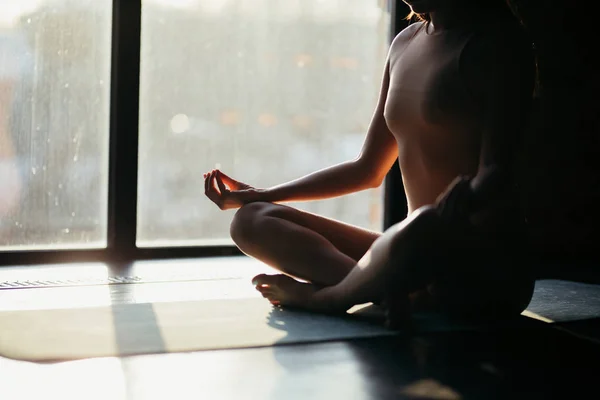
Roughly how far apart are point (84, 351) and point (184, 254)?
143cm

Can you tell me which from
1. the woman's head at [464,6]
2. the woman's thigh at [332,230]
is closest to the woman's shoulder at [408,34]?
the woman's head at [464,6]

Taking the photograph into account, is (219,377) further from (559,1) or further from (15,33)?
(559,1)

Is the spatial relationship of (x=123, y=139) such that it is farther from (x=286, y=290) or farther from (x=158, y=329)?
(x=158, y=329)

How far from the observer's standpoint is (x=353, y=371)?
1314 millimetres

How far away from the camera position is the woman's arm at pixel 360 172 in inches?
75.7

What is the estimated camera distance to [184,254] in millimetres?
2830

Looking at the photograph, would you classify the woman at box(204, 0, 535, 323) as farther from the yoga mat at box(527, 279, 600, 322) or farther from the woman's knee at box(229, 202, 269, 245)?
the yoga mat at box(527, 279, 600, 322)

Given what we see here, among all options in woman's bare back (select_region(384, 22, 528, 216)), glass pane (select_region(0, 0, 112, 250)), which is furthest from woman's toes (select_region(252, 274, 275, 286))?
glass pane (select_region(0, 0, 112, 250))

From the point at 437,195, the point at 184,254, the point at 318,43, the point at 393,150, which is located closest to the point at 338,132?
the point at 318,43

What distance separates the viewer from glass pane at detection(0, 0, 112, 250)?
2604mm

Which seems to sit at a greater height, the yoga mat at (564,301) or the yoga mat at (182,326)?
the yoga mat at (182,326)

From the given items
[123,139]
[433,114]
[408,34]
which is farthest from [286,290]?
[123,139]

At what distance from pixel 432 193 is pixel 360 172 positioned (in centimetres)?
24

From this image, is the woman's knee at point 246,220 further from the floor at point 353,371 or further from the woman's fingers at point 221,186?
the floor at point 353,371
